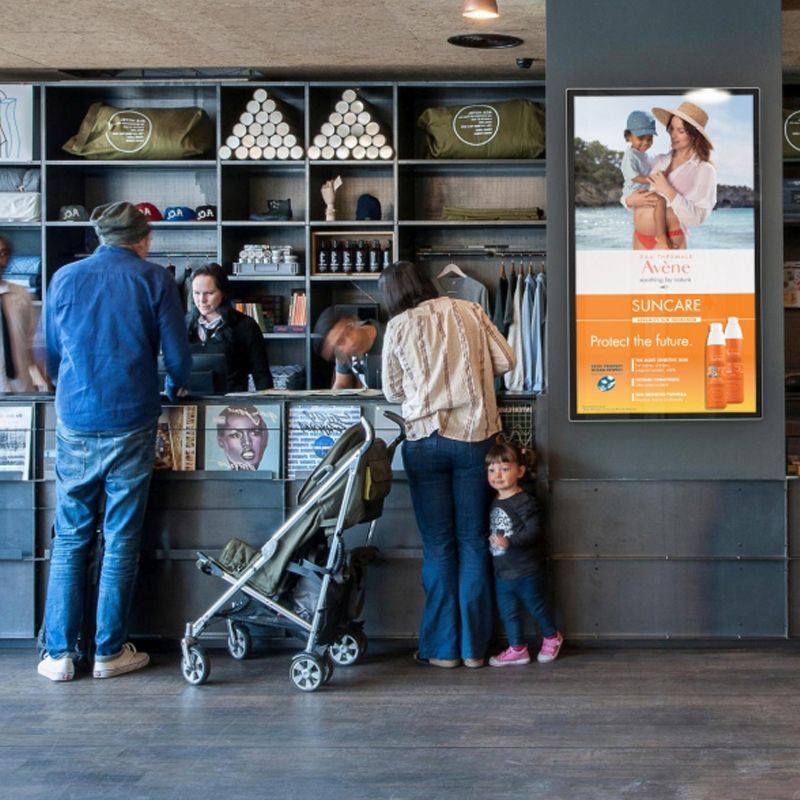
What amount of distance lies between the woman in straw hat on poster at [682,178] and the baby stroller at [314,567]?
4.27 ft

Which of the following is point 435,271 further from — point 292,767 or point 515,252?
point 292,767

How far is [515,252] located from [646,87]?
10.9 feet

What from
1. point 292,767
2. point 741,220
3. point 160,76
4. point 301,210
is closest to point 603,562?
point 741,220

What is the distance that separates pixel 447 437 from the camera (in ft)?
16.2

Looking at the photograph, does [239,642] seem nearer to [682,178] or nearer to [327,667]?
[327,667]

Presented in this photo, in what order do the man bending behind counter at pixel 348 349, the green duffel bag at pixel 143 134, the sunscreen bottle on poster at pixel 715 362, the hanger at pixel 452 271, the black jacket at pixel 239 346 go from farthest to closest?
1. the hanger at pixel 452 271
2. the green duffel bag at pixel 143 134
3. the black jacket at pixel 239 346
4. the man bending behind counter at pixel 348 349
5. the sunscreen bottle on poster at pixel 715 362

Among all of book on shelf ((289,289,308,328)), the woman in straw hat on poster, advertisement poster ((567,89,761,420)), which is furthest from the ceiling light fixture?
book on shelf ((289,289,308,328))

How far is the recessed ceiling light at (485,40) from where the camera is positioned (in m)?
6.90

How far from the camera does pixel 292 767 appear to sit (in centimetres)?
385

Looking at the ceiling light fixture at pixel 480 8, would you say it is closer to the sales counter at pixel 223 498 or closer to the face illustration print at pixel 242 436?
the sales counter at pixel 223 498

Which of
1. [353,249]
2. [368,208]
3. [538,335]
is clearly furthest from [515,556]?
[368,208]

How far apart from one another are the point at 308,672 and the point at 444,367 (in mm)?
1217

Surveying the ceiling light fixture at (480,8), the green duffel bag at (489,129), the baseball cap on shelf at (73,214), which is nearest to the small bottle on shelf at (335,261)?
the green duffel bag at (489,129)

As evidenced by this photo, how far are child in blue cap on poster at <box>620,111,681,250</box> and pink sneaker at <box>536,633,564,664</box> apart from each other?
157 cm
